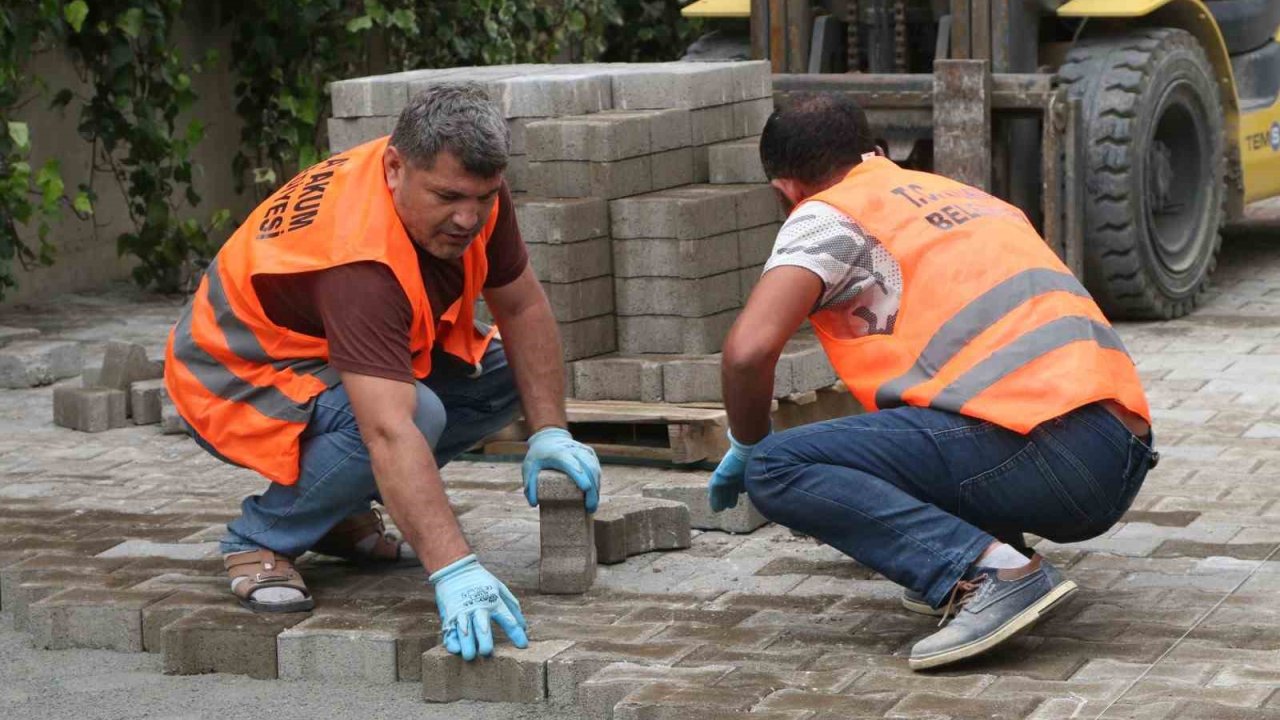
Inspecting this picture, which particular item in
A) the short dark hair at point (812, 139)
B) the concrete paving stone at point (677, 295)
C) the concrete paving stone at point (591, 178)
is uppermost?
the short dark hair at point (812, 139)

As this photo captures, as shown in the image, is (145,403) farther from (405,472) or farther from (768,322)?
(768,322)

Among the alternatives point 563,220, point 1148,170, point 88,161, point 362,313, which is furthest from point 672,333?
point 88,161

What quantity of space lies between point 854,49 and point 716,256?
9.46 ft

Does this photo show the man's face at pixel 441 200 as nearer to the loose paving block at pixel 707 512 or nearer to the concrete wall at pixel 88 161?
the loose paving block at pixel 707 512

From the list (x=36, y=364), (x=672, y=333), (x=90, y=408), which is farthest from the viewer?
(x=36, y=364)

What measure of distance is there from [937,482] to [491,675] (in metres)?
1.05

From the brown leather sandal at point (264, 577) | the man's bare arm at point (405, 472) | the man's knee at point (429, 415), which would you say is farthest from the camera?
the brown leather sandal at point (264, 577)

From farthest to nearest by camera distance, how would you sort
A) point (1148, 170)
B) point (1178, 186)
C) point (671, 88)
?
point (1178, 186)
point (1148, 170)
point (671, 88)

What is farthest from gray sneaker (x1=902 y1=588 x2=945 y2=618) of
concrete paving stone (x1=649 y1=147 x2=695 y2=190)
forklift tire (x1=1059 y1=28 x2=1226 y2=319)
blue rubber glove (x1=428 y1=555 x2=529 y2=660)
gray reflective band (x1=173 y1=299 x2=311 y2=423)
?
forklift tire (x1=1059 y1=28 x2=1226 y2=319)

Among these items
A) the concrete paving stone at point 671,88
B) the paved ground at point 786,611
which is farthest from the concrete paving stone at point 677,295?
the concrete paving stone at point 671,88

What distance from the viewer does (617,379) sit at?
621cm

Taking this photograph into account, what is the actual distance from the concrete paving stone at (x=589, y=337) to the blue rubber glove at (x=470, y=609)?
6.76ft

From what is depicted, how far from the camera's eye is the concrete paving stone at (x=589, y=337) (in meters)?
6.20

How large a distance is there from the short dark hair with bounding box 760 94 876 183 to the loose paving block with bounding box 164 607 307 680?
1.56 meters
